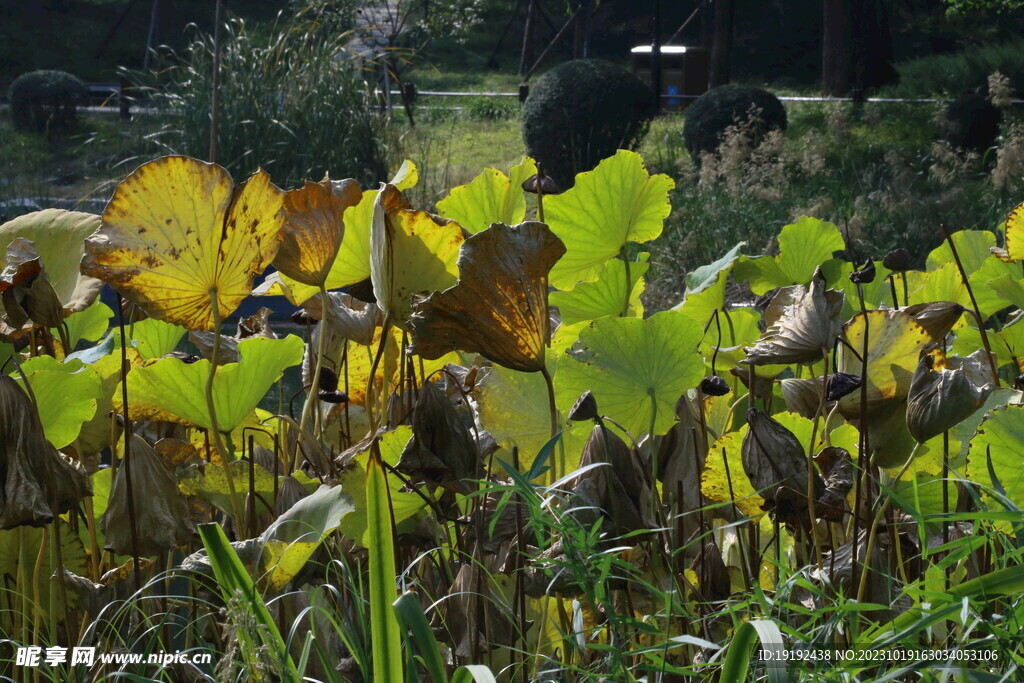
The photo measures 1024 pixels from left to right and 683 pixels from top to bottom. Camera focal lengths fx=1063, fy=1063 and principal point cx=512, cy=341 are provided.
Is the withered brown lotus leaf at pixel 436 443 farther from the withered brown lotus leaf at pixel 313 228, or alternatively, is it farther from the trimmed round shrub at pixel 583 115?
the trimmed round shrub at pixel 583 115

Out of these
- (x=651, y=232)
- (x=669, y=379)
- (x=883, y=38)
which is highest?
(x=883, y=38)

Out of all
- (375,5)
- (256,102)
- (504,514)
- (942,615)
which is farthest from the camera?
(375,5)

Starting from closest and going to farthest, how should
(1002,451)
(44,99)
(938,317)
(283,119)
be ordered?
(1002,451)
(938,317)
(283,119)
(44,99)

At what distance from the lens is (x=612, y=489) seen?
2.36ft

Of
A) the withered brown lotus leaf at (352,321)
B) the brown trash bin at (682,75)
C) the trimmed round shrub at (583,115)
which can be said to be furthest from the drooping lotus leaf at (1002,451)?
the brown trash bin at (682,75)

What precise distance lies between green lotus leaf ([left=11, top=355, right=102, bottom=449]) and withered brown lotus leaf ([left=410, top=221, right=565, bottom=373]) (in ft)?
0.97

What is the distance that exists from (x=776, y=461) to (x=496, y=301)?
225 mm

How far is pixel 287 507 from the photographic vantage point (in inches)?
32.0

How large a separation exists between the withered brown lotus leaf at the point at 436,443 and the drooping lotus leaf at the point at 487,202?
Result: 355 mm

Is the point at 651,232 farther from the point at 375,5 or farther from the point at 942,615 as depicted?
the point at 375,5

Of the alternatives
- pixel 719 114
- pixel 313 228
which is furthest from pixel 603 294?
pixel 719 114

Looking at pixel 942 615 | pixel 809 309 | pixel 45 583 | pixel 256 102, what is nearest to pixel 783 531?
pixel 809 309

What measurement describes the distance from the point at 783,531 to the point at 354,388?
1.61 feet

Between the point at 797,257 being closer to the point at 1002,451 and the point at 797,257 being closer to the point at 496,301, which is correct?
the point at 1002,451
